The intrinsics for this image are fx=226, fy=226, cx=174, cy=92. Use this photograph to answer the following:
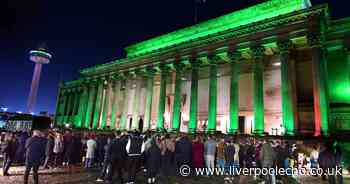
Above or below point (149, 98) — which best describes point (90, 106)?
below

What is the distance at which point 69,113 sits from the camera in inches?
2004

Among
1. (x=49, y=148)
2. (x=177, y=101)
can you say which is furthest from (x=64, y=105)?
(x=49, y=148)

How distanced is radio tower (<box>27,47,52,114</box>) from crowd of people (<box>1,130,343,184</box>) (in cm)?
6583

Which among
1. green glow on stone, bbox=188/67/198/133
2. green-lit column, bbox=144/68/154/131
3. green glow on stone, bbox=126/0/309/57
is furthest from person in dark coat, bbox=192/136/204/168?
green glow on stone, bbox=126/0/309/57

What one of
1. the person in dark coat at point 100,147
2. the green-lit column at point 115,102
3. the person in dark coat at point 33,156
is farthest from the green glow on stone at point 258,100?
the green-lit column at point 115,102

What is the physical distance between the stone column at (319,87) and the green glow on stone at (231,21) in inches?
286

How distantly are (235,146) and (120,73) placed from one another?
26.4 meters

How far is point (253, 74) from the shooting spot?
2292cm

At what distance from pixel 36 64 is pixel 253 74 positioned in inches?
2923

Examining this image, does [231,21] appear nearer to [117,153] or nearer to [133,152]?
[133,152]

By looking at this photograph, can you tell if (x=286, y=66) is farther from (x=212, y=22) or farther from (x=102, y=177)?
(x=102, y=177)

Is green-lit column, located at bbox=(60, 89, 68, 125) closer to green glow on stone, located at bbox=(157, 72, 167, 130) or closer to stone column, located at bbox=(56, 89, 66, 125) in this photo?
stone column, located at bbox=(56, 89, 66, 125)

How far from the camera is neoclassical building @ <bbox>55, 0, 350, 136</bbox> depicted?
1884 cm

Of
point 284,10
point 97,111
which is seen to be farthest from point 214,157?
point 97,111
